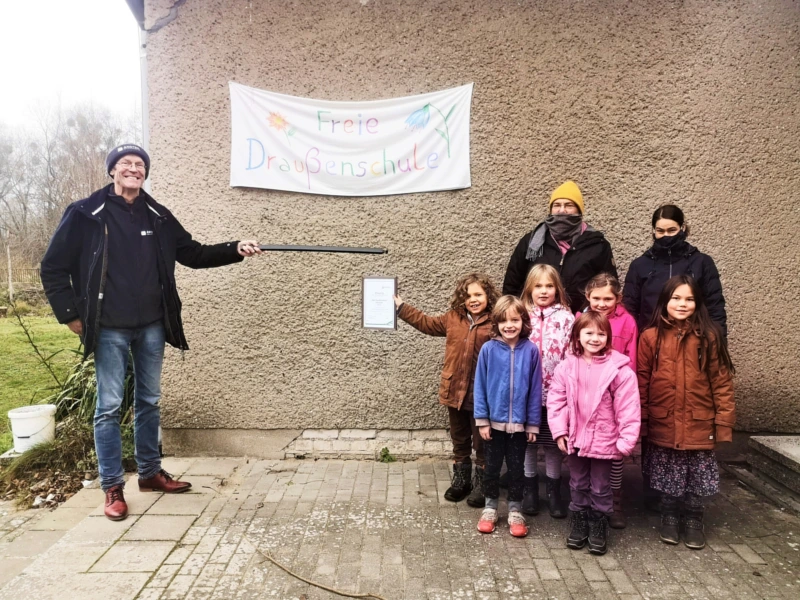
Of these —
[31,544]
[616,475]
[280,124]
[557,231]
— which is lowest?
[31,544]

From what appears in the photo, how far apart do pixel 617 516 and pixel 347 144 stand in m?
2.98

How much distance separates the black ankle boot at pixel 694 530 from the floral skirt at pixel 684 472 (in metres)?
0.09

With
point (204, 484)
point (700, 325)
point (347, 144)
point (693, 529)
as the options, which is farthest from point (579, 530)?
point (347, 144)

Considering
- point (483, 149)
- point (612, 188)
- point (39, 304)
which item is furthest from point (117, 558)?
point (39, 304)

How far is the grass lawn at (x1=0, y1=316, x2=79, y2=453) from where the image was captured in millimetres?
5401

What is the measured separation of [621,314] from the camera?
9.95ft

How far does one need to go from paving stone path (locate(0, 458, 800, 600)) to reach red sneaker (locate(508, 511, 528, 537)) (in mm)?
41

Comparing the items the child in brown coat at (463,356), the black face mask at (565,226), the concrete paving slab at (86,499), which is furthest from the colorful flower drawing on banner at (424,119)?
the concrete paving slab at (86,499)

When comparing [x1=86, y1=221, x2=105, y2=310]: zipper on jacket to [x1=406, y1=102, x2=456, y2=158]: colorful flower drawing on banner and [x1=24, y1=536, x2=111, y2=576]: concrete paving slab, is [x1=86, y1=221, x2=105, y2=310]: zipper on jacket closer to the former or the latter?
[x1=24, y1=536, x2=111, y2=576]: concrete paving slab

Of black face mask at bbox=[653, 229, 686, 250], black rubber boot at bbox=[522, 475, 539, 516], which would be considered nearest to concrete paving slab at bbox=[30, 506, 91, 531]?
black rubber boot at bbox=[522, 475, 539, 516]

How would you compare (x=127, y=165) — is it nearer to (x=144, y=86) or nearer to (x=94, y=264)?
(x=94, y=264)

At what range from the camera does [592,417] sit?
8.88 feet

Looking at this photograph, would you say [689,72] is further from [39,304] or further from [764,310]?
[39,304]

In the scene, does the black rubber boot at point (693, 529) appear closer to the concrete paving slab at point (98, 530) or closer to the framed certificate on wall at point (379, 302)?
the framed certificate on wall at point (379, 302)
